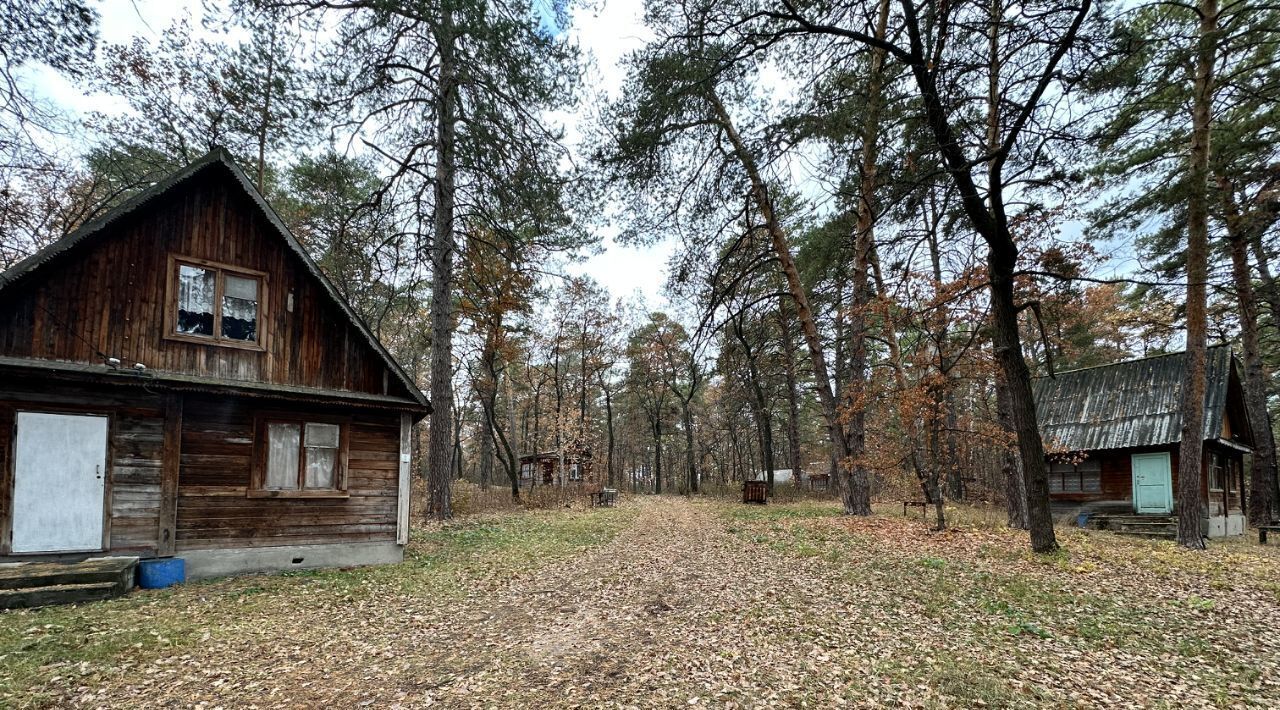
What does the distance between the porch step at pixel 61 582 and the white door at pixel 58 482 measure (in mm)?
402

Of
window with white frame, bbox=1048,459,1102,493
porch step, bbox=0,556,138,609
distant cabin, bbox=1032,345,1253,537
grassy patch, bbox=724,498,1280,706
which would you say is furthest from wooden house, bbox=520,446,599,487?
porch step, bbox=0,556,138,609

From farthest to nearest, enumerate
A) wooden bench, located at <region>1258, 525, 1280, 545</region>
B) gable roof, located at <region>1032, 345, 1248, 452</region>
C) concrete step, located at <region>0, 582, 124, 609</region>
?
gable roof, located at <region>1032, 345, 1248, 452</region>
wooden bench, located at <region>1258, 525, 1280, 545</region>
concrete step, located at <region>0, 582, 124, 609</region>

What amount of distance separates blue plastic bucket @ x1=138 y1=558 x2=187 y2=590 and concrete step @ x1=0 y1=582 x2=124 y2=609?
22.9 inches

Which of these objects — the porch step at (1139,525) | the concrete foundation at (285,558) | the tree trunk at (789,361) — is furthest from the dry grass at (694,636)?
the tree trunk at (789,361)

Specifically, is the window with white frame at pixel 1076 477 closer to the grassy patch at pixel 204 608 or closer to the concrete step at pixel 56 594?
the grassy patch at pixel 204 608

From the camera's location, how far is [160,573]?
8195 millimetres

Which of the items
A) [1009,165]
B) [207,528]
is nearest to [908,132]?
[1009,165]

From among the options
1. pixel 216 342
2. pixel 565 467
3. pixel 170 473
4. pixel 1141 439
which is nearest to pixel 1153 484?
pixel 1141 439

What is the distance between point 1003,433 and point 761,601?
30.3ft

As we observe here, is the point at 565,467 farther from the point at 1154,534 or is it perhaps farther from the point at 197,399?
the point at 1154,534

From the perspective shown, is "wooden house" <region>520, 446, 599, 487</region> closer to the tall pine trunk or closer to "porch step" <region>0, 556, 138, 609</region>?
the tall pine trunk

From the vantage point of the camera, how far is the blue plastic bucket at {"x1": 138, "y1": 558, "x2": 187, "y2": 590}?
811cm

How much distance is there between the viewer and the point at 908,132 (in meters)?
10.8

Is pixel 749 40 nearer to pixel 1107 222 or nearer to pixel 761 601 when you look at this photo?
pixel 761 601
